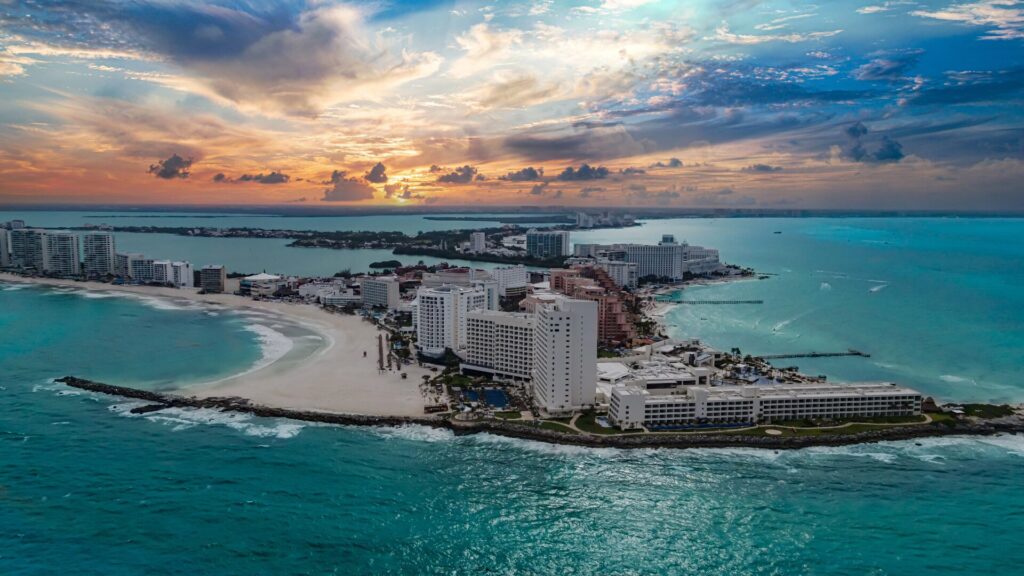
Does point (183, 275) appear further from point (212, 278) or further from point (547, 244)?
point (547, 244)

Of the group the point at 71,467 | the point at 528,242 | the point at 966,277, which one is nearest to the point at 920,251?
the point at 966,277

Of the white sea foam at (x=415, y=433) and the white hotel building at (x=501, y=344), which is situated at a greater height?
the white hotel building at (x=501, y=344)

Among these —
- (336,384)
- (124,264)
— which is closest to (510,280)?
(336,384)

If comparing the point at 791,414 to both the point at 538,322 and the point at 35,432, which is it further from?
the point at 35,432

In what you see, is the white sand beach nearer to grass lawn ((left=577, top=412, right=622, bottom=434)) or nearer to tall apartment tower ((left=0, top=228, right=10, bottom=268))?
grass lawn ((left=577, top=412, right=622, bottom=434))

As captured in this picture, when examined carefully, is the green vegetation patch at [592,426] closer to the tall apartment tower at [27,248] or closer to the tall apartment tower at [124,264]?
the tall apartment tower at [124,264]

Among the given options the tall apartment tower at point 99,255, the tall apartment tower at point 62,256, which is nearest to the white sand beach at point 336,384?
the tall apartment tower at point 99,255

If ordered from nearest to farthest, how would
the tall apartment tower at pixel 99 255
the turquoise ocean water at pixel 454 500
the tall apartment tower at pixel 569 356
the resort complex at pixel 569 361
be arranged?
the turquoise ocean water at pixel 454 500 < the resort complex at pixel 569 361 < the tall apartment tower at pixel 569 356 < the tall apartment tower at pixel 99 255
